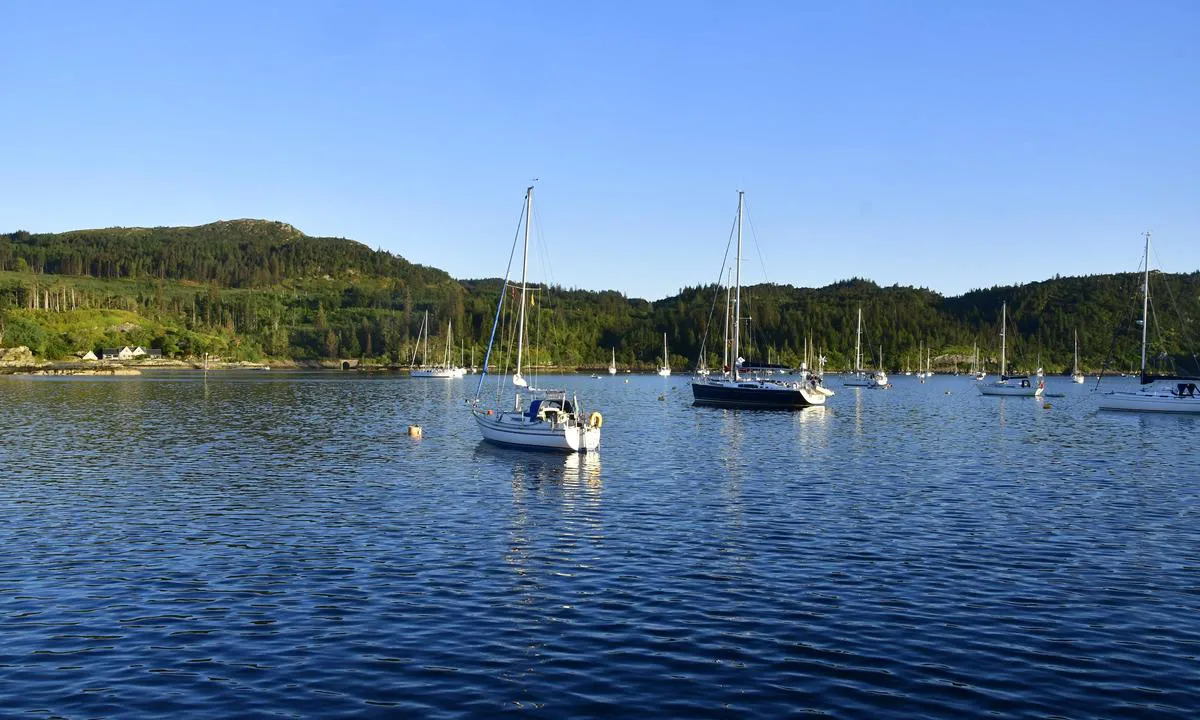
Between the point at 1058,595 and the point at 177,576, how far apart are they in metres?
24.5

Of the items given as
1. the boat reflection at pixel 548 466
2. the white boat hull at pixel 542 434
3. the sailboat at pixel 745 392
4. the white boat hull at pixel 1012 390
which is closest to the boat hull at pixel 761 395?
the sailboat at pixel 745 392

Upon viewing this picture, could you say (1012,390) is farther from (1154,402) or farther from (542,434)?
(542,434)

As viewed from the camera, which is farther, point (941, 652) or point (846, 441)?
point (846, 441)

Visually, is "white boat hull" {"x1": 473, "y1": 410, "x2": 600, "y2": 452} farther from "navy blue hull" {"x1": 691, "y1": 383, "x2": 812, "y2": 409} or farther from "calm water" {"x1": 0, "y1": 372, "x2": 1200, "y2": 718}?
"navy blue hull" {"x1": 691, "y1": 383, "x2": 812, "y2": 409}

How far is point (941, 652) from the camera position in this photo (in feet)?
62.8

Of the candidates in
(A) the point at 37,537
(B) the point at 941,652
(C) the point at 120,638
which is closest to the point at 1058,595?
(B) the point at 941,652

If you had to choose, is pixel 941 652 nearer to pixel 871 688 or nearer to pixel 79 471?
pixel 871 688

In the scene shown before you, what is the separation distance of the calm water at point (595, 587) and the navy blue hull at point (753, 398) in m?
52.7

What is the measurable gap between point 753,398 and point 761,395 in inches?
47.0

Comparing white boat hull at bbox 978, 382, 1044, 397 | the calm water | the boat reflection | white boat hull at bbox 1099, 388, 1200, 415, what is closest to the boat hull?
white boat hull at bbox 1099, 388, 1200, 415

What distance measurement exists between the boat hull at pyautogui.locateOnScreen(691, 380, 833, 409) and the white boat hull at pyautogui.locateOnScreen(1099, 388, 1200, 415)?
119 feet

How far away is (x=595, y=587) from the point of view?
24.5m

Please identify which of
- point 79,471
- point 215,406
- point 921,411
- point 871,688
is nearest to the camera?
point 871,688

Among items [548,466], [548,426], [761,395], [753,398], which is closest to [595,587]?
[548,466]
